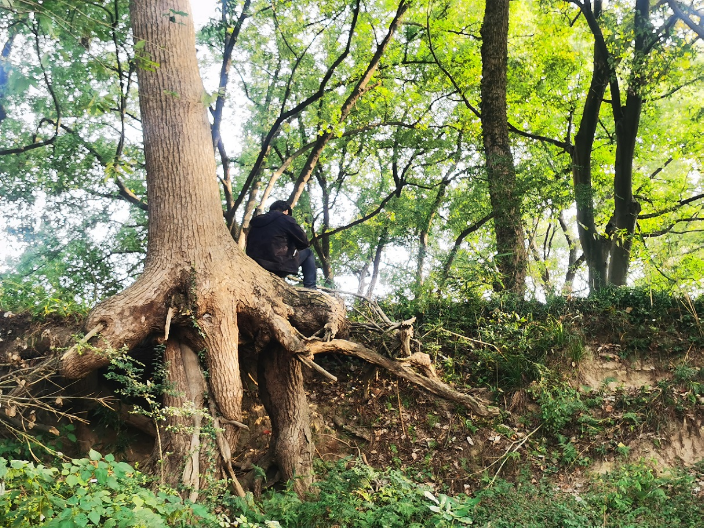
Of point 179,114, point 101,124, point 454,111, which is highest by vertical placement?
point 454,111

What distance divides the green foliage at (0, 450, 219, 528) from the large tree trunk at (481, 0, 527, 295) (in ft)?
21.3

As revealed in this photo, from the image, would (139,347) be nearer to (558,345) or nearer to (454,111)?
(558,345)

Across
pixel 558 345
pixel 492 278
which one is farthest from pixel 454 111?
pixel 558 345

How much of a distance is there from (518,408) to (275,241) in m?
4.33


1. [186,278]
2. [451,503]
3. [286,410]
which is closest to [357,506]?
[451,503]

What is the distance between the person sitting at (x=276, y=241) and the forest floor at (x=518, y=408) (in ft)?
5.34

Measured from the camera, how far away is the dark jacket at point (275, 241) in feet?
27.2

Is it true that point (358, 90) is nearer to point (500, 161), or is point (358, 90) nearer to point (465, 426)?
point (500, 161)

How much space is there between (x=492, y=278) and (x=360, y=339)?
2528 millimetres

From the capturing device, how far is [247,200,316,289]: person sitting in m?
8.29

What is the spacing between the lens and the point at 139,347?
22.0 ft

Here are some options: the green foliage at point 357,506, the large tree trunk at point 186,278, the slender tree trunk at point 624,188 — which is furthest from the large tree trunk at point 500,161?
the large tree trunk at point 186,278

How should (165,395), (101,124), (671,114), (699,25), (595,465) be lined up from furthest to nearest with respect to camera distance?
(671,114), (101,124), (699,25), (595,465), (165,395)

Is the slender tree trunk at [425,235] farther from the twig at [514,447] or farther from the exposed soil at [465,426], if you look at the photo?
the twig at [514,447]
